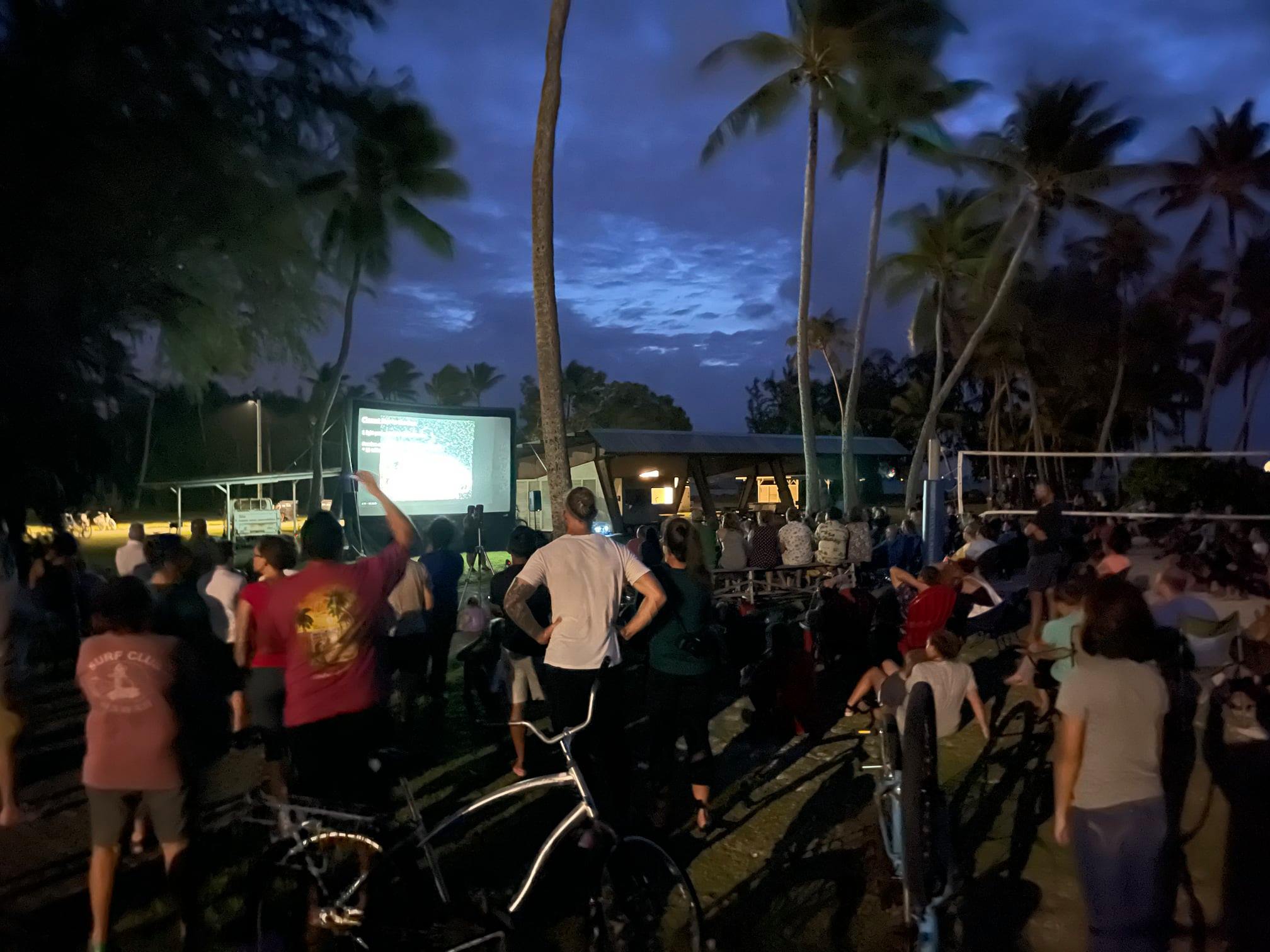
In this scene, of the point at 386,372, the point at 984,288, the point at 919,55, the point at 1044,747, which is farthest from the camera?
the point at 386,372

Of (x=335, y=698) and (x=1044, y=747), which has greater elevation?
(x=335, y=698)

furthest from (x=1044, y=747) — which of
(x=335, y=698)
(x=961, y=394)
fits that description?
(x=961, y=394)

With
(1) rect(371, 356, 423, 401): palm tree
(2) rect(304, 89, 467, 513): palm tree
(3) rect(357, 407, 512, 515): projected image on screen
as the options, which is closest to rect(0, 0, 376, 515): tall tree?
(3) rect(357, 407, 512, 515): projected image on screen

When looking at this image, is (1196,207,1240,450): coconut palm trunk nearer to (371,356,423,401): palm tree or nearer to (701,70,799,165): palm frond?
(701,70,799,165): palm frond

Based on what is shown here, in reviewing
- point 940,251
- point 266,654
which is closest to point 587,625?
point 266,654

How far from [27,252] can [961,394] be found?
47289 mm

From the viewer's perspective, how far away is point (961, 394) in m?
50.1

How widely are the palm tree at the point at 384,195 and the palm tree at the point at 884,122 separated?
1173 centimetres

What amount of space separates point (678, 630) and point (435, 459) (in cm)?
1030

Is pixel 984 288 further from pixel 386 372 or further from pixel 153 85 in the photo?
pixel 386 372

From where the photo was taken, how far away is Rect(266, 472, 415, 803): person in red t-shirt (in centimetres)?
354

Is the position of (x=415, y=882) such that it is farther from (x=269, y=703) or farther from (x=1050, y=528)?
(x=1050, y=528)

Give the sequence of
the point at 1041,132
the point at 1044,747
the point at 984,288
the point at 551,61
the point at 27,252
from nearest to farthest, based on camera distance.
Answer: the point at 1044,747 < the point at 27,252 < the point at 551,61 < the point at 1041,132 < the point at 984,288

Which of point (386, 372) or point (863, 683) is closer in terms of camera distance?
point (863, 683)
